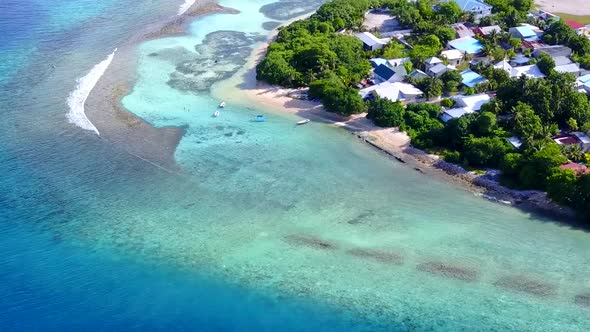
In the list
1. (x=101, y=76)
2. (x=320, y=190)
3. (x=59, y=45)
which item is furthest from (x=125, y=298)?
(x=59, y=45)

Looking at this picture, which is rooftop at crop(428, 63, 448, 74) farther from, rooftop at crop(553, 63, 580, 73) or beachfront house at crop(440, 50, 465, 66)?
rooftop at crop(553, 63, 580, 73)

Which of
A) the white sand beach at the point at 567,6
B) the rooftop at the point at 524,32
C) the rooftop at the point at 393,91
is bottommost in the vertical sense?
the rooftop at the point at 393,91

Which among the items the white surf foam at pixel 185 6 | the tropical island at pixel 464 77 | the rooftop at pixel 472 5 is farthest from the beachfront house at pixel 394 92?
the white surf foam at pixel 185 6

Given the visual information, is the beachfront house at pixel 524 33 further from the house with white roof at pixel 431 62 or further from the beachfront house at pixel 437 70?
the beachfront house at pixel 437 70

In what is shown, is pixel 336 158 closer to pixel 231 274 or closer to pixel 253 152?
pixel 253 152

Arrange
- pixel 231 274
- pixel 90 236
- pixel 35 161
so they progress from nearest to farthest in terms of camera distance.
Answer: pixel 231 274 → pixel 90 236 → pixel 35 161

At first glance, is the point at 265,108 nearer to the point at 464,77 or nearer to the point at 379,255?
the point at 464,77
